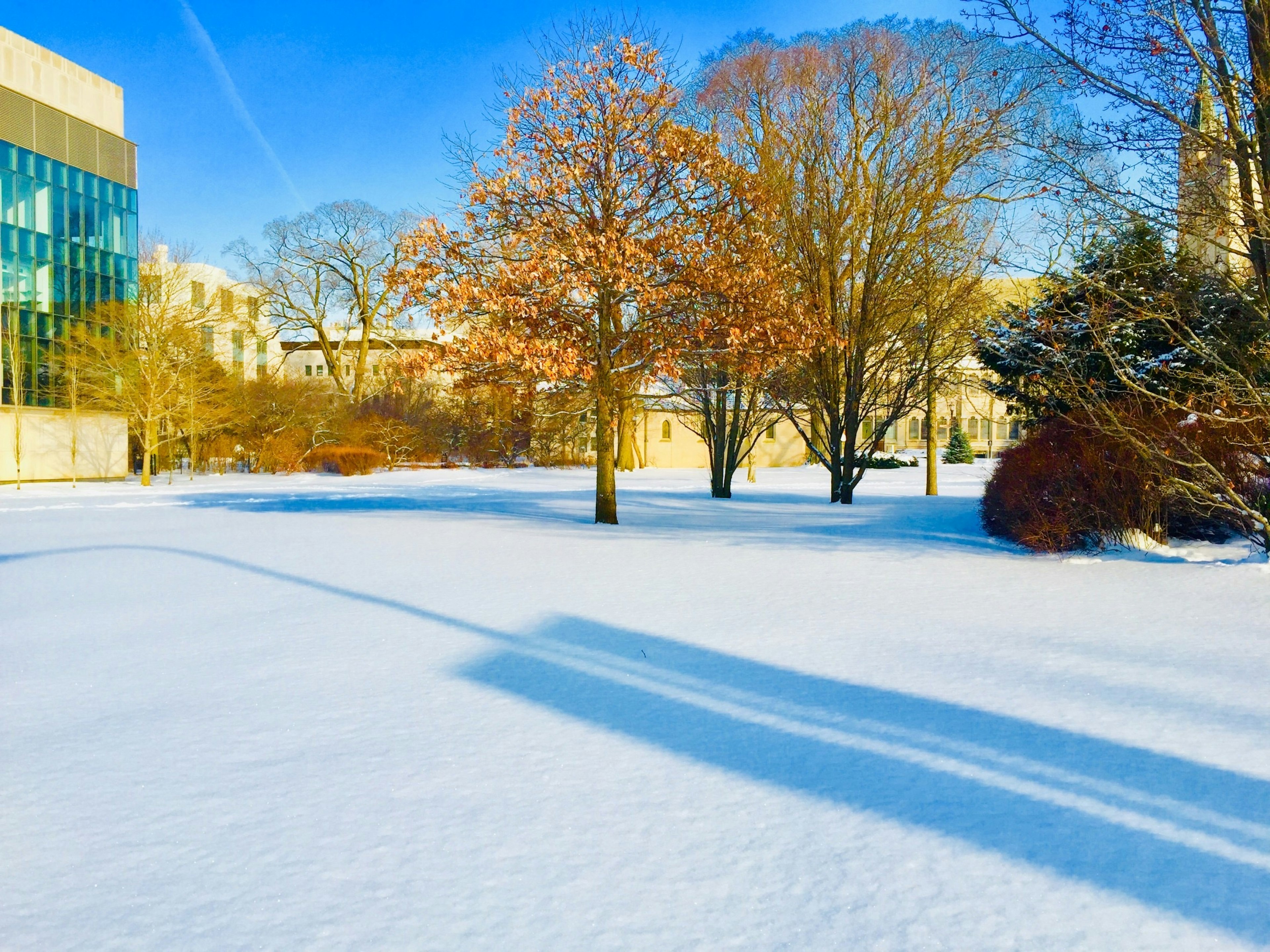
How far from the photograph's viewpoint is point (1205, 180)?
8.91m

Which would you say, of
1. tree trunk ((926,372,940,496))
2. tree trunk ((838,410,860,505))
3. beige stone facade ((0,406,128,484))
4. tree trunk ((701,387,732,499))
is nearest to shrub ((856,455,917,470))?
tree trunk ((926,372,940,496))

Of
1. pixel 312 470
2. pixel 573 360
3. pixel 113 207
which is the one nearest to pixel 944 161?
pixel 573 360

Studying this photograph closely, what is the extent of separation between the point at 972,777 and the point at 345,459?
1519 inches

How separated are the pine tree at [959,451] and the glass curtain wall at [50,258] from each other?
43597 millimetres

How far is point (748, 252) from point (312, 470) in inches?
1226

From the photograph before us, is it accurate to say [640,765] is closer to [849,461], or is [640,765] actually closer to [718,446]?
[849,461]

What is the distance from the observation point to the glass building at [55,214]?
3369cm

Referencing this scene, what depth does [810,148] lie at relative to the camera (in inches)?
787

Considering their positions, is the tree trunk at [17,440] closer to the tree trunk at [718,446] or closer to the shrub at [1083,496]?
the tree trunk at [718,446]

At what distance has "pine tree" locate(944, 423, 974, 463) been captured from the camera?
54.3m

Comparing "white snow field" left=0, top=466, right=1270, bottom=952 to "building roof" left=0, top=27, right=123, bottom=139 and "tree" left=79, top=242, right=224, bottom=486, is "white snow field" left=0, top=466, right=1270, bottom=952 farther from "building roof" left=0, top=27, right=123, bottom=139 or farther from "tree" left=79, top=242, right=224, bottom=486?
"building roof" left=0, top=27, right=123, bottom=139

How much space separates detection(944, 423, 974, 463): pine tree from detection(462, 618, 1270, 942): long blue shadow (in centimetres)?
5188

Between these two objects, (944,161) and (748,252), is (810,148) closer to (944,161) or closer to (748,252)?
(944,161)

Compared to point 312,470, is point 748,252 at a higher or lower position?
higher
